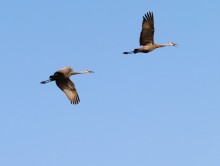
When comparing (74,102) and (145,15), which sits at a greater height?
(145,15)

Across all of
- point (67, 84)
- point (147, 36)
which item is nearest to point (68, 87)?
point (67, 84)

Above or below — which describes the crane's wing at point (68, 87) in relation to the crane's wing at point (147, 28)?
below

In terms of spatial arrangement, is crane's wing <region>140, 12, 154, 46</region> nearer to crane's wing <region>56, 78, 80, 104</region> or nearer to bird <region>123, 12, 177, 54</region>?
bird <region>123, 12, 177, 54</region>

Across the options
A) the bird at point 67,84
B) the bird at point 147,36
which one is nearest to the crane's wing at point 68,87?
the bird at point 67,84

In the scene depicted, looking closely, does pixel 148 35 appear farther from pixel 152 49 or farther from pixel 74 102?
pixel 74 102

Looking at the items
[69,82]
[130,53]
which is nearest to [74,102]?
[69,82]

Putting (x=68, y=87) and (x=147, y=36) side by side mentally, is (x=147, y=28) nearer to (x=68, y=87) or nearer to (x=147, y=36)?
(x=147, y=36)

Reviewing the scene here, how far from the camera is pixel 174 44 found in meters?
56.0

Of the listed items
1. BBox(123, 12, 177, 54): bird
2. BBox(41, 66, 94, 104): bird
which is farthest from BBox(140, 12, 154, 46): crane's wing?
BBox(41, 66, 94, 104): bird

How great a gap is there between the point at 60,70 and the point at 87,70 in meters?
3.26

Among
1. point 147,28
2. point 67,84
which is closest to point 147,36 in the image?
point 147,28

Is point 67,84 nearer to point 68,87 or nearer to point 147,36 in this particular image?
point 68,87

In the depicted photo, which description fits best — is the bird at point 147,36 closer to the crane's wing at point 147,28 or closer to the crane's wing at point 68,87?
the crane's wing at point 147,28

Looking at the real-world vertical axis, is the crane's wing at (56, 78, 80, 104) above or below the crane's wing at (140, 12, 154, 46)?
below
